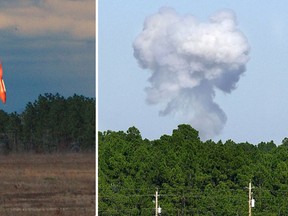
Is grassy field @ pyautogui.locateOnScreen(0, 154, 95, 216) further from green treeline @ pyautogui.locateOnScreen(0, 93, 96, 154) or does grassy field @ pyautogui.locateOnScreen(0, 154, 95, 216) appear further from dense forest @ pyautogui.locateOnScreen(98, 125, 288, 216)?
dense forest @ pyautogui.locateOnScreen(98, 125, 288, 216)

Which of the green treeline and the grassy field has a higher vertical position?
the green treeline

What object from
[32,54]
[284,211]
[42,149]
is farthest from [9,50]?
[284,211]

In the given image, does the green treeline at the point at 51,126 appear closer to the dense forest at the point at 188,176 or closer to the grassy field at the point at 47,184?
the grassy field at the point at 47,184

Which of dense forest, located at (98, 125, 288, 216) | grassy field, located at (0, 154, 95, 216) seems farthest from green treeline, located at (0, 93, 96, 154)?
dense forest, located at (98, 125, 288, 216)

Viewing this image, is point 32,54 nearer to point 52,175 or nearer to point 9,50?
point 9,50

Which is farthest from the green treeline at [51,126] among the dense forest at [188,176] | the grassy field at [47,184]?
the dense forest at [188,176]

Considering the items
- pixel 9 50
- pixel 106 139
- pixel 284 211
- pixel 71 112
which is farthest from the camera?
pixel 106 139
